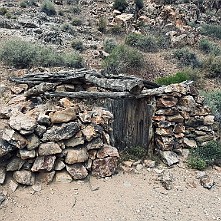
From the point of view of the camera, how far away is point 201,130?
796 centimetres

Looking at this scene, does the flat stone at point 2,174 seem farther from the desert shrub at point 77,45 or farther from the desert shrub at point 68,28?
the desert shrub at point 68,28

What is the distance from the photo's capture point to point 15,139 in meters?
5.96

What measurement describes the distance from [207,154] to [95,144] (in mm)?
2839

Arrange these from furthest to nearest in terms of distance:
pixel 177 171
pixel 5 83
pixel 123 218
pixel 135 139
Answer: pixel 5 83 → pixel 135 139 → pixel 177 171 → pixel 123 218

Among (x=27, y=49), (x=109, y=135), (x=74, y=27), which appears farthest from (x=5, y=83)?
(x=74, y=27)

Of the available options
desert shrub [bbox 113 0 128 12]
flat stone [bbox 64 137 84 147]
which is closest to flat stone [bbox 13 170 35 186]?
flat stone [bbox 64 137 84 147]

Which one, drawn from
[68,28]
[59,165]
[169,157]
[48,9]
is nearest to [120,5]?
[48,9]

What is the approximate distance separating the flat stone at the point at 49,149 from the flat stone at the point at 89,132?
605mm

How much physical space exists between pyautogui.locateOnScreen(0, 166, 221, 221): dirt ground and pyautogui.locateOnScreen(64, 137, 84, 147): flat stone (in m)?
0.75

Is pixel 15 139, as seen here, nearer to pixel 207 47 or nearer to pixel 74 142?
pixel 74 142

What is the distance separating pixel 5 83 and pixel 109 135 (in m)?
4.79

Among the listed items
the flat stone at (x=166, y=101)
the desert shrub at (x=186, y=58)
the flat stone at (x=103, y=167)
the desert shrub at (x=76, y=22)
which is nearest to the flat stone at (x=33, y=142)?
the flat stone at (x=103, y=167)

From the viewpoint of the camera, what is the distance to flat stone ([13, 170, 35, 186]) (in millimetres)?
5887

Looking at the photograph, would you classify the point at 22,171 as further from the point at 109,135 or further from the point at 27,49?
the point at 27,49
